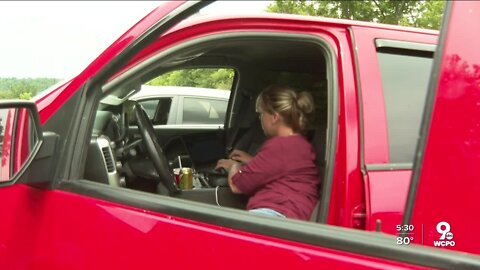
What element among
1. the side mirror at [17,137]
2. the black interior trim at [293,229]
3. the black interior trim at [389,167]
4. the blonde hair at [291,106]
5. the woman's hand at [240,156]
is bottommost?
the black interior trim at [293,229]

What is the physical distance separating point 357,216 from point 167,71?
1.25m

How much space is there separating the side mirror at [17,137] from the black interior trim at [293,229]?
149mm

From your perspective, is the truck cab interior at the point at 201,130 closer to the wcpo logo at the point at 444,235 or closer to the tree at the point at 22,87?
the tree at the point at 22,87

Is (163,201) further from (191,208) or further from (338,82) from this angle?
(338,82)

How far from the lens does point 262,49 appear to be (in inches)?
101

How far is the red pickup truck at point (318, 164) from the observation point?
106 centimetres

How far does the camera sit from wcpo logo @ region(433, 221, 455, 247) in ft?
3.61

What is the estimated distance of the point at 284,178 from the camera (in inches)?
76.3

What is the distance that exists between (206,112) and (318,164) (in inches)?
61.5

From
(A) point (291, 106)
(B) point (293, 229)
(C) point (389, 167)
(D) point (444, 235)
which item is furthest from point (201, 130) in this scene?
(D) point (444, 235)

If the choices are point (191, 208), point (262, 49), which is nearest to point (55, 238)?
point (191, 208)

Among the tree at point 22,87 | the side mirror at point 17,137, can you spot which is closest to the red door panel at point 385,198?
the side mirror at point 17,137

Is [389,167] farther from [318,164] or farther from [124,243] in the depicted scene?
[124,243]

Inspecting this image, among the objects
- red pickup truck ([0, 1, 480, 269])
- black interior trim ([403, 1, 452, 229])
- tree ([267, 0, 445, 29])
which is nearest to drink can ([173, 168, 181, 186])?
red pickup truck ([0, 1, 480, 269])
